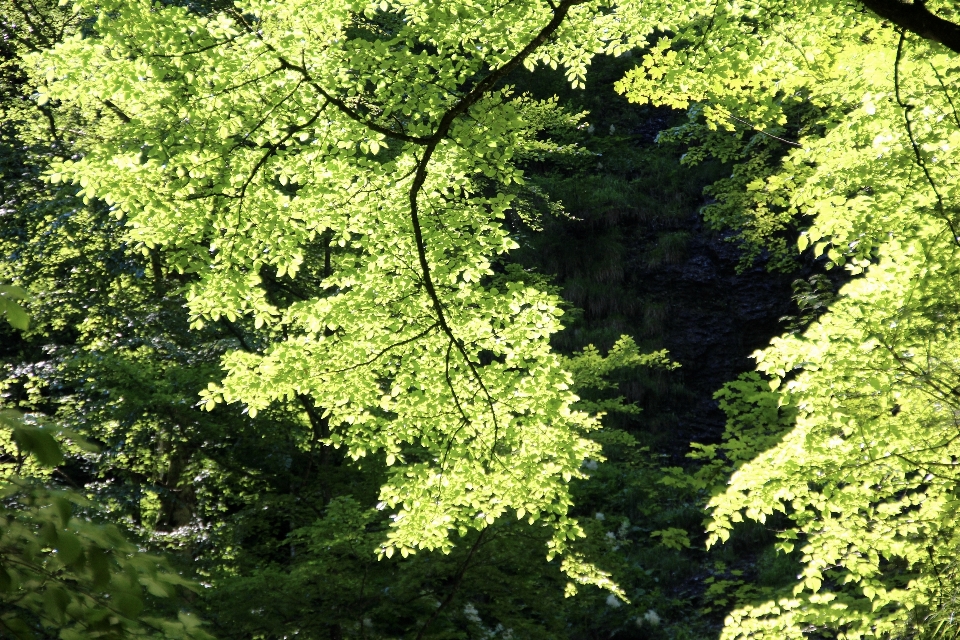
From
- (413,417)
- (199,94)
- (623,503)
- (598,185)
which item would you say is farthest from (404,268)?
(598,185)

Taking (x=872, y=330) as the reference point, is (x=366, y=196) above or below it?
above

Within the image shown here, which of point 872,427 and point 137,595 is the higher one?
point 872,427

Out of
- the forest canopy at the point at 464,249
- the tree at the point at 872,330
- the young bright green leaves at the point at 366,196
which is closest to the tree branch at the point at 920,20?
the forest canopy at the point at 464,249

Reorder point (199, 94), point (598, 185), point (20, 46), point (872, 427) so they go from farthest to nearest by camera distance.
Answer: point (598, 185)
point (20, 46)
point (872, 427)
point (199, 94)

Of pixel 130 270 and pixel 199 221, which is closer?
pixel 199 221

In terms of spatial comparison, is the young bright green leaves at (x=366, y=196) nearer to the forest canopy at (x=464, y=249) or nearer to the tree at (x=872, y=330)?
the forest canopy at (x=464, y=249)

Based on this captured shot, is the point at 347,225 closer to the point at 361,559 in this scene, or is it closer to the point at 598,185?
the point at 361,559

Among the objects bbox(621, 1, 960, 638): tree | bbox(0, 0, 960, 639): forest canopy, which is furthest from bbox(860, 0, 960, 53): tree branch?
bbox(621, 1, 960, 638): tree

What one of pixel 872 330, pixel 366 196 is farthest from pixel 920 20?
pixel 366 196

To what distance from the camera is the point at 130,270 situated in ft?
27.4

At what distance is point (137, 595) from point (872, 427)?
3979 millimetres

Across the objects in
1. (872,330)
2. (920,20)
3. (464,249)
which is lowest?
(872,330)

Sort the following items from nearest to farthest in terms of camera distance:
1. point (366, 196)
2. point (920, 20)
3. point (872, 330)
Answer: point (920, 20)
point (872, 330)
point (366, 196)

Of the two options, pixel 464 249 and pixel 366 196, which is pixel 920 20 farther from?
pixel 366 196
